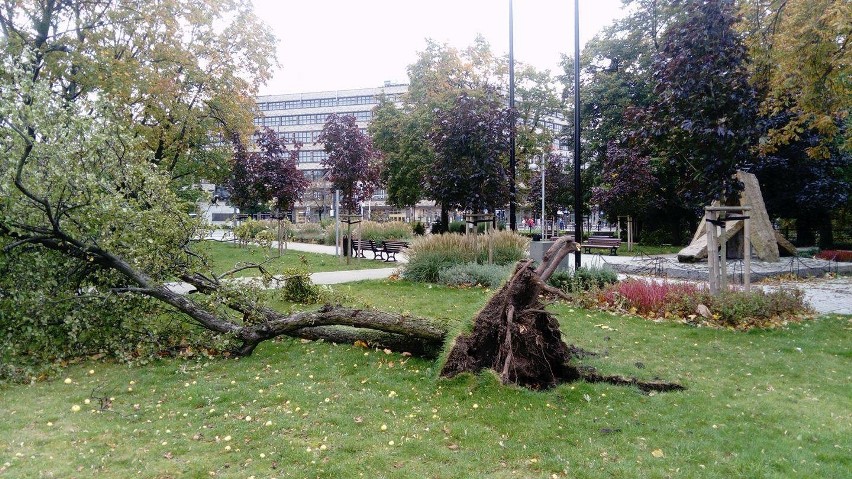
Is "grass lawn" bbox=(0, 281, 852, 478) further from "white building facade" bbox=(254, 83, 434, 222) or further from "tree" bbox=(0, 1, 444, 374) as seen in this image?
"white building facade" bbox=(254, 83, 434, 222)

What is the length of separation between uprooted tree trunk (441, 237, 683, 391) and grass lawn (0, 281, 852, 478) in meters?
0.21

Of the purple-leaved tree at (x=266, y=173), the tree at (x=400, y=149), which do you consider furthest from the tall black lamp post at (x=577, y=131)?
the purple-leaved tree at (x=266, y=173)

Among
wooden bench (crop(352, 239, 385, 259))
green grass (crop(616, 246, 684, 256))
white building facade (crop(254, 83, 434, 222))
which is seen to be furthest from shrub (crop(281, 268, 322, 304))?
white building facade (crop(254, 83, 434, 222))

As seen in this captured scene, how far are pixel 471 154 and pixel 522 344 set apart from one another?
9.06 m

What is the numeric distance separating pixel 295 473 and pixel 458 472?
1020mm

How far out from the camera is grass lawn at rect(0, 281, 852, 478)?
11.6ft

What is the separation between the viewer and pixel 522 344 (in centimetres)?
511

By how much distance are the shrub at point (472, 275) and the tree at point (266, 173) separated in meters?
13.6

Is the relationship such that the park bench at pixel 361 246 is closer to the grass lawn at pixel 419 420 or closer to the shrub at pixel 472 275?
the shrub at pixel 472 275

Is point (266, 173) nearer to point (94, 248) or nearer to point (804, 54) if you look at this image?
point (94, 248)

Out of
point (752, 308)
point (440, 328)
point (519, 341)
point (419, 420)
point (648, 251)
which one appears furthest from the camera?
point (648, 251)

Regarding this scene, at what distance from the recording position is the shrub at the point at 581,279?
10164mm

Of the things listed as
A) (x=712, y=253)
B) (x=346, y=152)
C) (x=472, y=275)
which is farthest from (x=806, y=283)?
(x=346, y=152)

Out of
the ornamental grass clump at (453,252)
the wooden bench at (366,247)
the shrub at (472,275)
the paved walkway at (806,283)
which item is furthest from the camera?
the wooden bench at (366,247)
